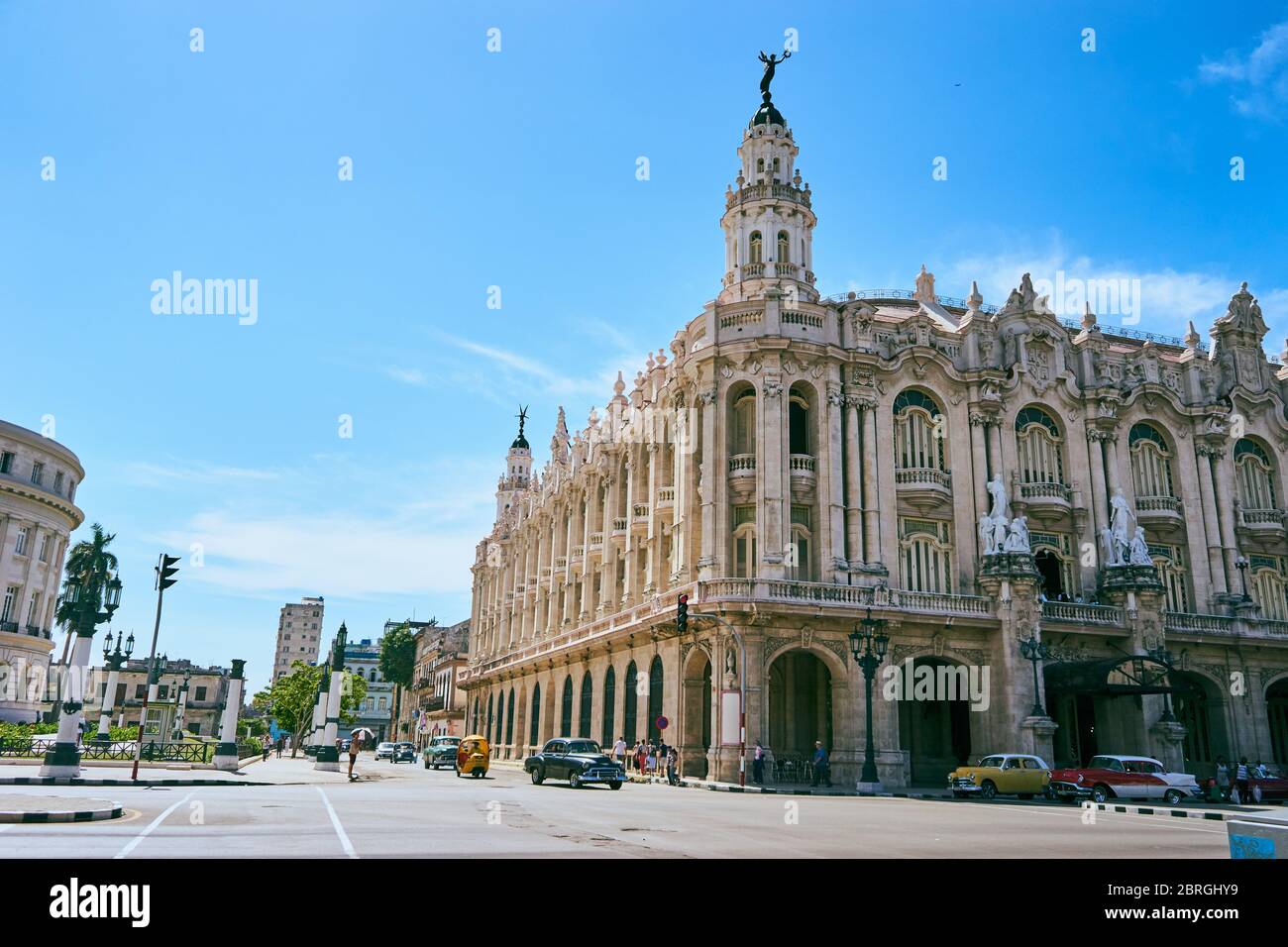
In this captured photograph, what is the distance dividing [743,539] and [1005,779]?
13.4m

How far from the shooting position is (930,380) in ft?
137

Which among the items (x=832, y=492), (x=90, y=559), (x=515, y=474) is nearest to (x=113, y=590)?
(x=90, y=559)

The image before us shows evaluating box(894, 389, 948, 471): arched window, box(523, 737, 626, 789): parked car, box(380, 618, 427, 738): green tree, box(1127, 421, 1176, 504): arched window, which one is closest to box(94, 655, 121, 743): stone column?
box(523, 737, 626, 789): parked car

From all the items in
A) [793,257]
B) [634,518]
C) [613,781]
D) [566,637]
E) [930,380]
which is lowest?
[613,781]

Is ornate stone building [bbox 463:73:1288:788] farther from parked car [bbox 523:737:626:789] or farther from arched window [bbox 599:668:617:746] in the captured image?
parked car [bbox 523:737:626:789]

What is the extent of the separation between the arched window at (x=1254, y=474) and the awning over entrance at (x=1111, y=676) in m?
12.7

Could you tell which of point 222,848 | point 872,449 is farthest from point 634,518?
point 222,848

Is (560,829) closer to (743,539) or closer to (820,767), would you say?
(820,767)

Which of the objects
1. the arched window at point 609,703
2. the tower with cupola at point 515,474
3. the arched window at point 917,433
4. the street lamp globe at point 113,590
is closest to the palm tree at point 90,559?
the street lamp globe at point 113,590

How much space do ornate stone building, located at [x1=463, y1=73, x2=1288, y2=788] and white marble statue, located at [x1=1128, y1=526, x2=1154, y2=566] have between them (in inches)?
18.1

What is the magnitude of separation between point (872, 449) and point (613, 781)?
60.2 feet

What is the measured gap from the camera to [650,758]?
127 ft

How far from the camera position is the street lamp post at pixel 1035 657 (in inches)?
1405
